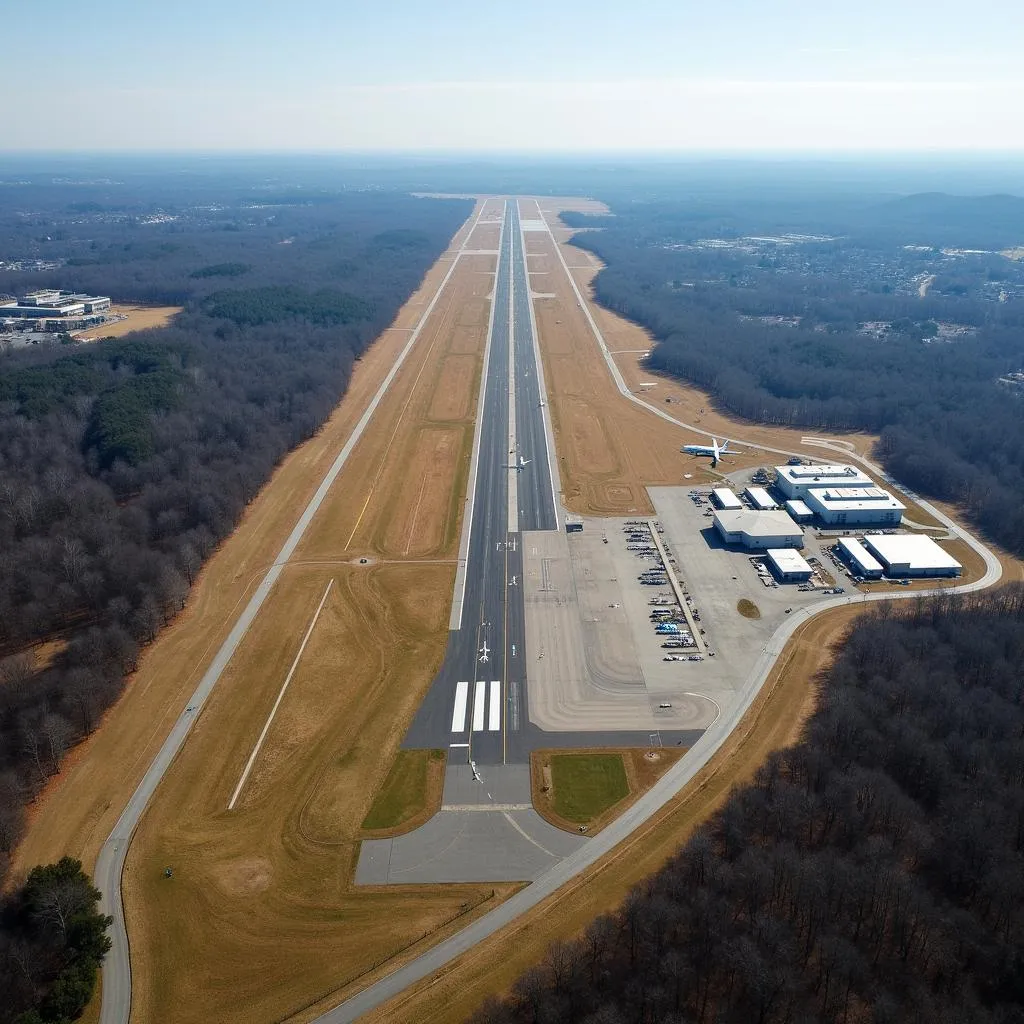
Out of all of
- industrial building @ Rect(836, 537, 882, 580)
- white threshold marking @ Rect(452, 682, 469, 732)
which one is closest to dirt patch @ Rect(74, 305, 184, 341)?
white threshold marking @ Rect(452, 682, 469, 732)

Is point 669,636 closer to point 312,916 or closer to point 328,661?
point 328,661

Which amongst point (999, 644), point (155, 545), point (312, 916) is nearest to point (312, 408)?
point (155, 545)

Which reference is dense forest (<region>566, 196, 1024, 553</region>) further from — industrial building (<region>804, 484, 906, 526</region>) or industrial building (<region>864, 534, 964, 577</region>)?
industrial building (<region>804, 484, 906, 526</region>)

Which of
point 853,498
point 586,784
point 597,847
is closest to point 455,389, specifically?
point 853,498

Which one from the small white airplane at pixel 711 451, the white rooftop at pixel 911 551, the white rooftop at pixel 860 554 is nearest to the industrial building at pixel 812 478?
the small white airplane at pixel 711 451

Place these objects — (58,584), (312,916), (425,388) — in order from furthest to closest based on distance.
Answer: (425,388) → (58,584) → (312,916)
